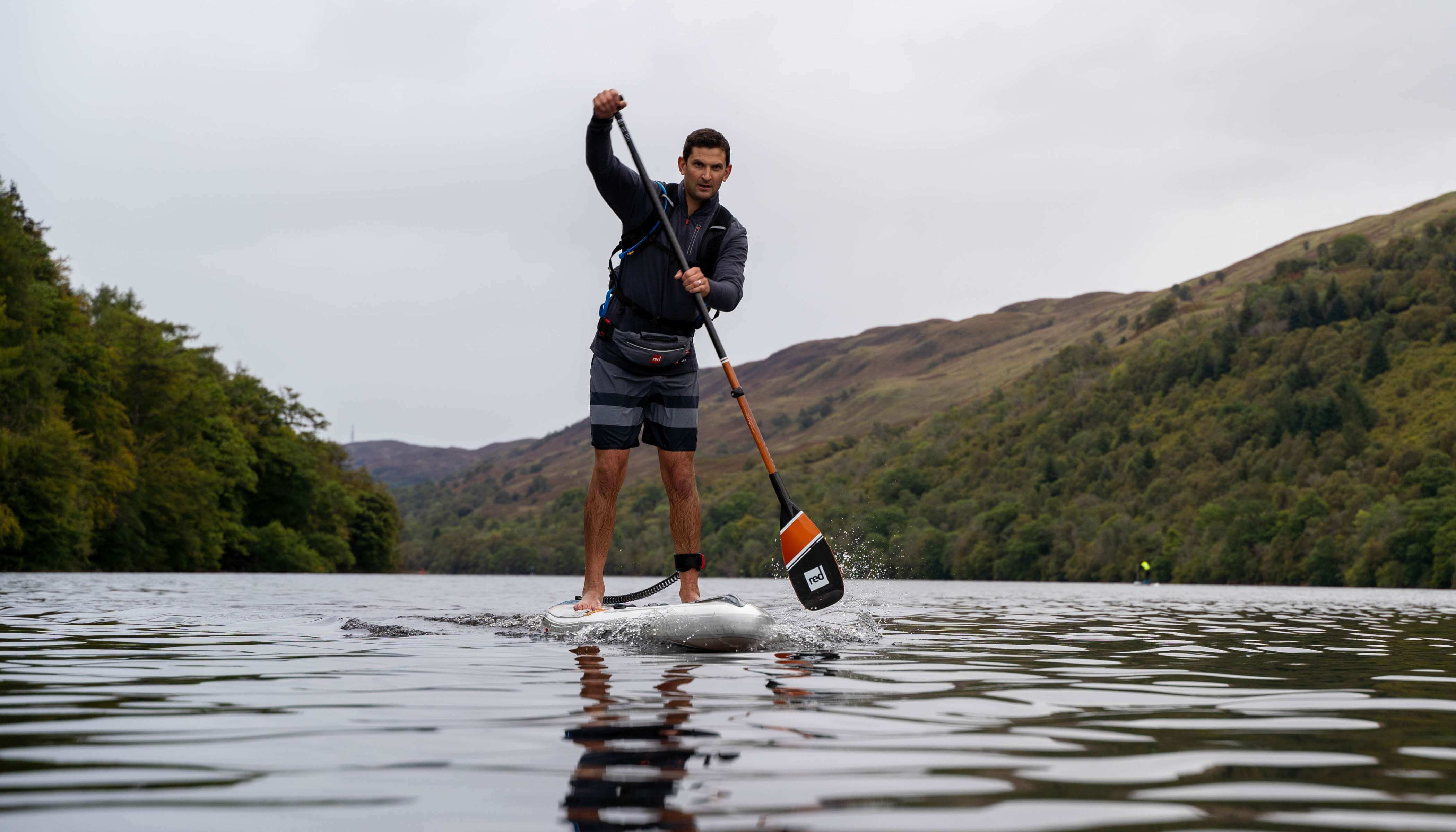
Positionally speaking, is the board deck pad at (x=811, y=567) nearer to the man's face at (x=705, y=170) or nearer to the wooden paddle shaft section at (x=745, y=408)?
the wooden paddle shaft section at (x=745, y=408)

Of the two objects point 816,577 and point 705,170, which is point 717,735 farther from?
point 705,170

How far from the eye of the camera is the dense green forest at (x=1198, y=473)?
318ft

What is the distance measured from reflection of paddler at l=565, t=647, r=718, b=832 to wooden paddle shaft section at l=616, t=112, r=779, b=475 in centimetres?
424

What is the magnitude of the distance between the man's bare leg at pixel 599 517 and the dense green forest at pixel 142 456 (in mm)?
37743

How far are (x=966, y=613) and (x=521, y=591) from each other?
17.0m

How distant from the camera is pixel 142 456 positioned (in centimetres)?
6044

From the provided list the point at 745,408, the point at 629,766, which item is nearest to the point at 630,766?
the point at 629,766

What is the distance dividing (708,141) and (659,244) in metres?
0.81

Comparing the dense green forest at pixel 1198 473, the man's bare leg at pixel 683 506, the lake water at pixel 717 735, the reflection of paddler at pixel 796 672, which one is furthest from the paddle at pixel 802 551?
the dense green forest at pixel 1198 473

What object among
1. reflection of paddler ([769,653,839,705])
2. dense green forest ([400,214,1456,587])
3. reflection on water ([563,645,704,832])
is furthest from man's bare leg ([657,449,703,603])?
dense green forest ([400,214,1456,587])

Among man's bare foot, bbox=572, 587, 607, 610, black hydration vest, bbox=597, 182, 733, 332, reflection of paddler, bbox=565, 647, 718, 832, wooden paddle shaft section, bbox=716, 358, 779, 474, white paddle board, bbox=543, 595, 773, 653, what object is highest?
black hydration vest, bbox=597, 182, 733, 332

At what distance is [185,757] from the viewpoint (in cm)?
368

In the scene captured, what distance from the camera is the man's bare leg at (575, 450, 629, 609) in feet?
30.0

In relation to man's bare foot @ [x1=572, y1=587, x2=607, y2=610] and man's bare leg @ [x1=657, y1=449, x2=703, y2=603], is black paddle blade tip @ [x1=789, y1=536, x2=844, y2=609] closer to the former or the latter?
man's bare leg @ [x1=657, y1=449, x2=703, y2=603]
